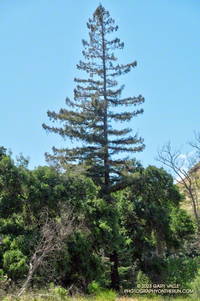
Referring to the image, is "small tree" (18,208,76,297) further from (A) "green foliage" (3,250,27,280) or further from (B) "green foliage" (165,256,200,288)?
(B) "green foliage" (165,256,200,288)

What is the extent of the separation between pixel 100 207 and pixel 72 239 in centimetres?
266

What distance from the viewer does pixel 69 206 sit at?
12266 millimetres

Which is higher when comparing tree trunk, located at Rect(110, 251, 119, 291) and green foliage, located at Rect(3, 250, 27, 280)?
green foliage, located at Rect(3, 250, 27, 280)

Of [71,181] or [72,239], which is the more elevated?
[71,181]

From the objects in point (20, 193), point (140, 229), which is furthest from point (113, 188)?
point (20, 193)

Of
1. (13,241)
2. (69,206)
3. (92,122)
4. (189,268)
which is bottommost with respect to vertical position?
(189,268)

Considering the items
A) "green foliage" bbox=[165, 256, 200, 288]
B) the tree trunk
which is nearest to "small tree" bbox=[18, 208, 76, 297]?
the tree trunk

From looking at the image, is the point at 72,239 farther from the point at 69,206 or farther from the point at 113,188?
the point at 113,188

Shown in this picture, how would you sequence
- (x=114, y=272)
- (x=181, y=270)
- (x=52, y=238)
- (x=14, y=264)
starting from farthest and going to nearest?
(x=181, y=270)
(x=114, y=272)
(x=52, y=238)
(x=14, y=264)

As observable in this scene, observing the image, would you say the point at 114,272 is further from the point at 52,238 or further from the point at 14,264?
the point at 14,264

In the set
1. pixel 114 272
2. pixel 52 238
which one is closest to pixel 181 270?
pixel 114 272

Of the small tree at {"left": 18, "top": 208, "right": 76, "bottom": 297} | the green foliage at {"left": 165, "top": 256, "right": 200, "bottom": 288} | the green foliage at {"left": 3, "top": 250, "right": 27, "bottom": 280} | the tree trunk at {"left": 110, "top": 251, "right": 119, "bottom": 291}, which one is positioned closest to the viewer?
the green foliage at {"left": 3, "top": 250, "right": 27, "bottom": 280}

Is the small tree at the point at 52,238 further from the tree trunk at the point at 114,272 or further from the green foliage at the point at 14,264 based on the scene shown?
the tree trunk at the point at 114,272

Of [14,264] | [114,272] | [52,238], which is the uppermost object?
[52,238]
